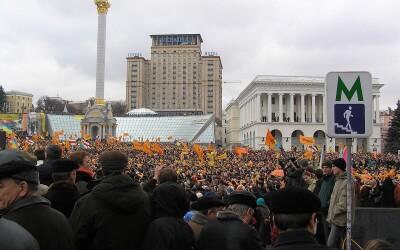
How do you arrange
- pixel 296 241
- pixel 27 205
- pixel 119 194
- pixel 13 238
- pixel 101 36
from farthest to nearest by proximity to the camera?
pixel 101 36 → pixel 119 194 → pixel 27 205 → pixel 296 241 → pixel 13 238

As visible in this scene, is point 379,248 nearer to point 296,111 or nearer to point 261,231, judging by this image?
point 261,231

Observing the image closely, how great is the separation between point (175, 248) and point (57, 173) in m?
1.45

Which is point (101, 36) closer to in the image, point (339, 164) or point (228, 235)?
point (339, 164)

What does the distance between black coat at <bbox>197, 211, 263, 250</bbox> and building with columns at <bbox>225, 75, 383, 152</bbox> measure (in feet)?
245

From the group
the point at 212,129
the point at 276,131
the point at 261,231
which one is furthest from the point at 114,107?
the point at 261,231

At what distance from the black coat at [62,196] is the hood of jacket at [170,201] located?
0.85m

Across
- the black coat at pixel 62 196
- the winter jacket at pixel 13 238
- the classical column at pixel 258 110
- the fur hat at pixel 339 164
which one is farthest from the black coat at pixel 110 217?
the classical column at pixel 258 110

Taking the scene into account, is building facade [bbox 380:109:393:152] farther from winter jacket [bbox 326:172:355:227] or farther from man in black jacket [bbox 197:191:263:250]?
man in black jacket [bbox 197:191:263:250]

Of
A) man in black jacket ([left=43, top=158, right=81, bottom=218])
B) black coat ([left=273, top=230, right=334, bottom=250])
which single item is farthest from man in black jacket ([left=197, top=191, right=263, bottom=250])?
man in black jacket ([left=43, top=158, right=81, bottom=218])

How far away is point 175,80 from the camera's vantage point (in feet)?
512

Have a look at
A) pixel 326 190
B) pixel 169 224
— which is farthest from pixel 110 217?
pixel 326 190

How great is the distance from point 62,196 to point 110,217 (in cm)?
75

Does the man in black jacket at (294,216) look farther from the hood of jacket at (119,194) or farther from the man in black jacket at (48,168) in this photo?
the man in black jacket at (48,168)

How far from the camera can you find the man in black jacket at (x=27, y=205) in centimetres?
304
